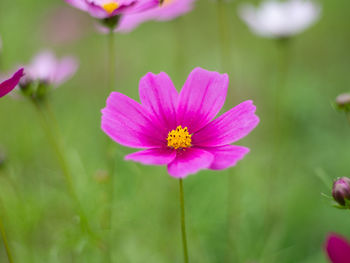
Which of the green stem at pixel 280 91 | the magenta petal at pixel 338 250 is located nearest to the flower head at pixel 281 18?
the green stem at pixel 280 91

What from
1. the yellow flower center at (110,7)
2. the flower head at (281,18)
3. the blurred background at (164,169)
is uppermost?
the flower head at (281,18)

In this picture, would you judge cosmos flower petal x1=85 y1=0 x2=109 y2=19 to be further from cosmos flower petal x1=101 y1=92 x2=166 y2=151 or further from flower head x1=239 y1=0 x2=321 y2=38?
flower head x1=239 y1=0 x2=321 y2=38

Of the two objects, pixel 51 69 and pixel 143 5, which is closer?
pixel 143 5

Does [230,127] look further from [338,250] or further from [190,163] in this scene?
[338,250]

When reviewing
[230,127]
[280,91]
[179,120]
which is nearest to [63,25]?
[280,91]

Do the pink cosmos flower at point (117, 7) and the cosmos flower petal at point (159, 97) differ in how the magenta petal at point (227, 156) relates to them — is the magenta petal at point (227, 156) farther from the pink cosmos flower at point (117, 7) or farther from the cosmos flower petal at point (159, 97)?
the pink cosmos flower at point (117, 7)

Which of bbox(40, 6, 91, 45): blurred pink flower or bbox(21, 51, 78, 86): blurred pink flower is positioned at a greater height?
bbox(40, 6, 91, 45): blurred pink flower

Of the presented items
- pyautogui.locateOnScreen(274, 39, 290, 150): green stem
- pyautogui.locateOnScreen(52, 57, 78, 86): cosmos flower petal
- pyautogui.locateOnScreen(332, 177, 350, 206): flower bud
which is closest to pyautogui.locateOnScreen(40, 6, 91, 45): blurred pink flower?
pyautogui.locateOnScreen(274, 39, 290, 150): green stem
